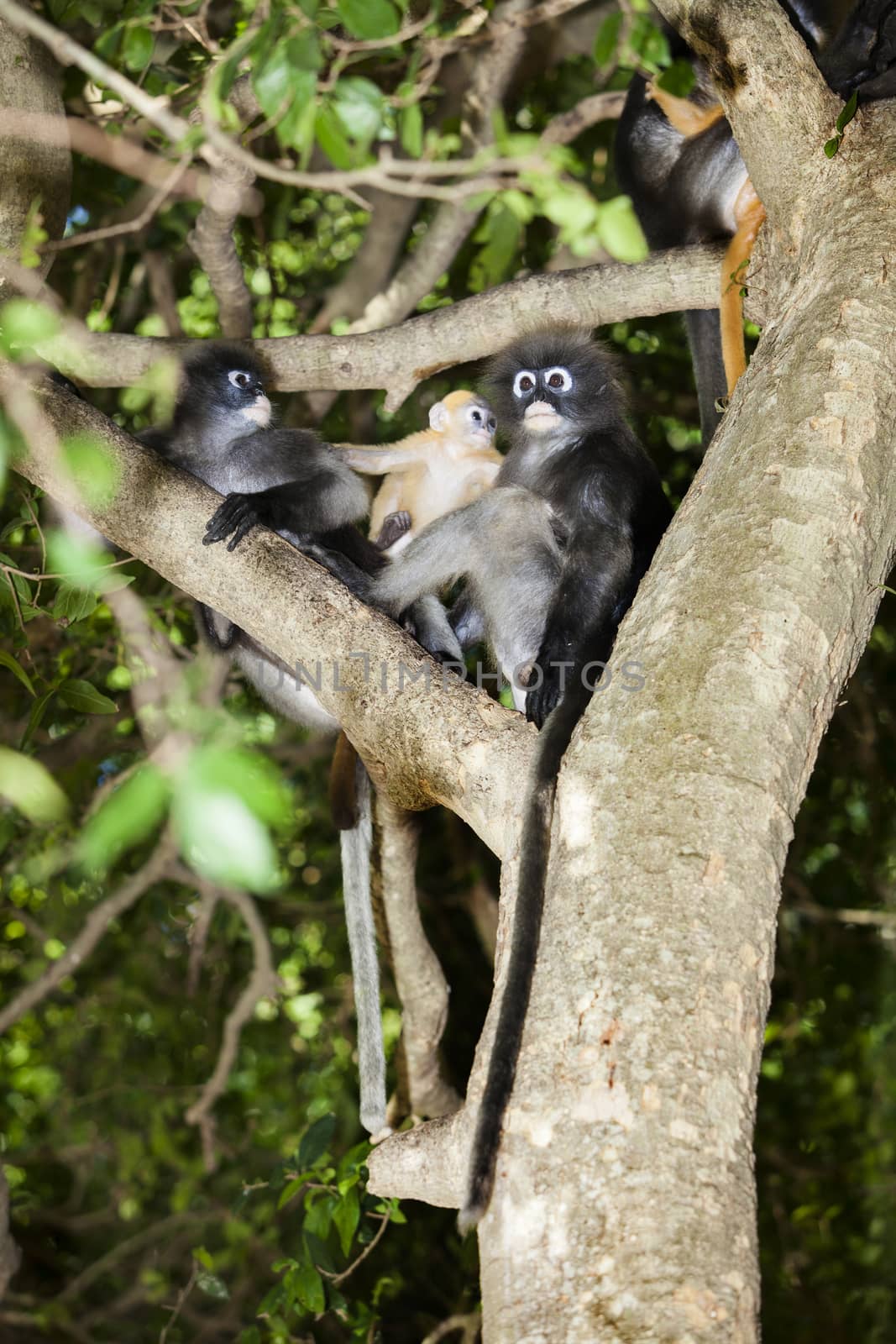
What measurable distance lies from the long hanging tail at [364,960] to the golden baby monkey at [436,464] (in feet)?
2.75

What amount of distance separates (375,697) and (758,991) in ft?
2.74

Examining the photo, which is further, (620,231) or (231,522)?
(231,522)

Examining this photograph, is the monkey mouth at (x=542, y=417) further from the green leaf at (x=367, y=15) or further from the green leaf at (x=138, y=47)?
the green leaf at (x=367, y=15)

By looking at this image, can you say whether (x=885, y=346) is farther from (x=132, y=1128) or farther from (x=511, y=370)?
(x=132, y=1128)

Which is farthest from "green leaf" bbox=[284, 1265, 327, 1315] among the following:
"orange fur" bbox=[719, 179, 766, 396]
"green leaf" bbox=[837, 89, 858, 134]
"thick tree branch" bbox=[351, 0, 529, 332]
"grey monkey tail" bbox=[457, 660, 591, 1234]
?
"thick tree branch" bbox=[351, 0, 529, 332]

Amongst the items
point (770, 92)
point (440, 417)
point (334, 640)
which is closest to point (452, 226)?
point (440, 417)

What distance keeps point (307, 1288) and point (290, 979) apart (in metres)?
2.67

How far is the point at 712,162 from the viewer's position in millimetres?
3203

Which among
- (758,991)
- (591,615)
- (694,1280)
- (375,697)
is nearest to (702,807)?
(758,991)

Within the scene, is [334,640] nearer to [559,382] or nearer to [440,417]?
[559,382]

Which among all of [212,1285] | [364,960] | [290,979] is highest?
[364,960]

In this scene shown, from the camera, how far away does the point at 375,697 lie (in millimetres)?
1922

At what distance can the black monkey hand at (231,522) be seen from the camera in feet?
6.91

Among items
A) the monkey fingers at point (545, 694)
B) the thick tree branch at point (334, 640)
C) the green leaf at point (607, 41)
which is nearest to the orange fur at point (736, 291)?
the monkey fingers at point (545, 694)
